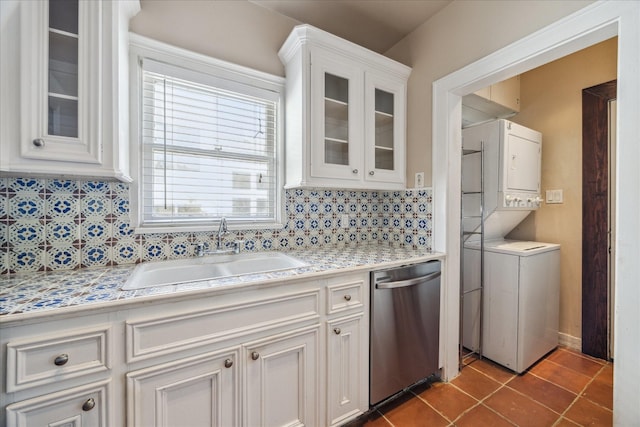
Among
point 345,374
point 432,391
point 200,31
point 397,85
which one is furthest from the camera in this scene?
point 397,85

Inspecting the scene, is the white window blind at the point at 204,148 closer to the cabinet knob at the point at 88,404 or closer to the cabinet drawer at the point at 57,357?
the cabinet drawer at the point at 57,357

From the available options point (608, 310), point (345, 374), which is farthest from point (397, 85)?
point (608, 310)

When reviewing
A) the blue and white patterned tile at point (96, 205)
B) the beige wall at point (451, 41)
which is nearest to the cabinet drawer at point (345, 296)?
the beige wall at point (451, 41)

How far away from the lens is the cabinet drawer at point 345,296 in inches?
53.0

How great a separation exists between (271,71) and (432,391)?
251 cm

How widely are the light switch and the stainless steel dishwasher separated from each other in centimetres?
156

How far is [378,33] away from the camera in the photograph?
213cm

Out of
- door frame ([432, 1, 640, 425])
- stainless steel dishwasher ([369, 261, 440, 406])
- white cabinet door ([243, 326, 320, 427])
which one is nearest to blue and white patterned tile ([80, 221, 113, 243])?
white cabinet door ([243, 326, 320, 427])

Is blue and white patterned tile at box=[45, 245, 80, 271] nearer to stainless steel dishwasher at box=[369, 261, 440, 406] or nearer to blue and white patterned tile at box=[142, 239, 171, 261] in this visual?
blue and white patterned tile at box=[142, 239, 171, 261]

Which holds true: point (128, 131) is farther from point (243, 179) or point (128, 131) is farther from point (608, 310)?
point (608, 310)

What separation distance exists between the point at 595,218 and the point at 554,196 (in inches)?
14.2

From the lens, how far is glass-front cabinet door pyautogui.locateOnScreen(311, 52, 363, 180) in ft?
5.56

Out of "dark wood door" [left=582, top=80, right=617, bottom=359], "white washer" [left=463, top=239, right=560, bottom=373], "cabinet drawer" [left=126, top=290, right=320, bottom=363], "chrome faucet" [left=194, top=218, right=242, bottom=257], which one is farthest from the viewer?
"dark wood door" [left=582, top=80, right=617, bottom=359]

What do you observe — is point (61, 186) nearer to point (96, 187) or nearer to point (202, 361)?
point (96, 187)
